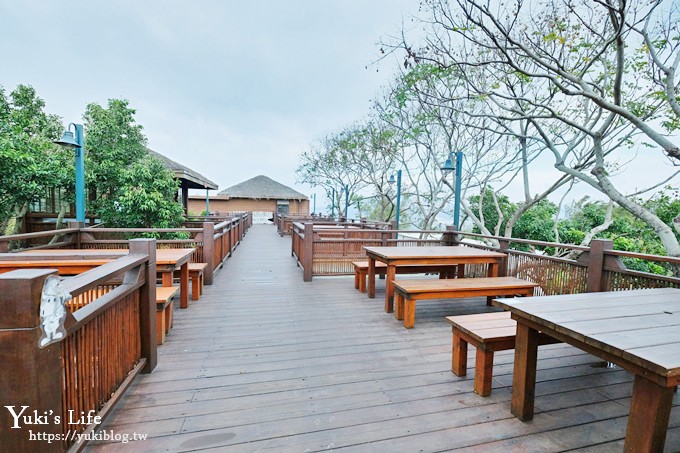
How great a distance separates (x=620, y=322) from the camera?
5.34 feet

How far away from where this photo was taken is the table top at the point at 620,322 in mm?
1286

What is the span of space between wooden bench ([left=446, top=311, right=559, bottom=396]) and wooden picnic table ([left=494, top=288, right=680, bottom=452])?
19 cm

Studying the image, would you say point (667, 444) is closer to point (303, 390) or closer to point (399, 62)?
point (303, 390)

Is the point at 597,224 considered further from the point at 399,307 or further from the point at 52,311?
the point at 52,311

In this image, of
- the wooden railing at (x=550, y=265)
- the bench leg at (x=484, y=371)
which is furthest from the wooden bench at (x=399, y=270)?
the bench leg at (x=484, y=371)

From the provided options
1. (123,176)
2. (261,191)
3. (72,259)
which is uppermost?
(261,191)

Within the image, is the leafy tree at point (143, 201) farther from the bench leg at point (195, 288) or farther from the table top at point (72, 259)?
the table top at point (72, 259)

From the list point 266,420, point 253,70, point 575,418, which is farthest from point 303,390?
point 253,70

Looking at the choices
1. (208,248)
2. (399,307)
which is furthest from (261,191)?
(399,307)

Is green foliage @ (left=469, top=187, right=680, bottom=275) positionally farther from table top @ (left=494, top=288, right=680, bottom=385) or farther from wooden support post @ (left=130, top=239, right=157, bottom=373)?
wooden support post @ (left=130, top=239, right=157, bottom=373)

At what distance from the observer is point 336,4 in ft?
25.4

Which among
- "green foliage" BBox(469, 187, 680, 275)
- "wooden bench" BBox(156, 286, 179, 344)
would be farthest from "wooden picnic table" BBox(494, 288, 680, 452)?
"green foliage" BBox(469, 187, 680, 275)

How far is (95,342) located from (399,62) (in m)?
9.63

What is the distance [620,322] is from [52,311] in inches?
101
